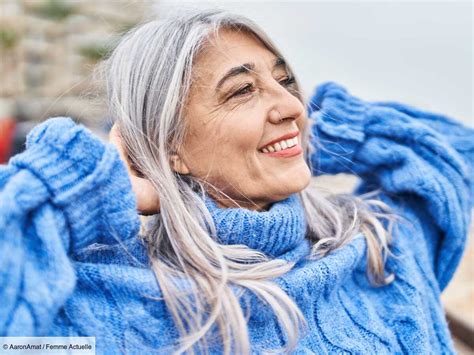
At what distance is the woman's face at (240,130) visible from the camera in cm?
132

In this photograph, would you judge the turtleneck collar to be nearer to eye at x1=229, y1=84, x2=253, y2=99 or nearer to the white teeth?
the white teeth

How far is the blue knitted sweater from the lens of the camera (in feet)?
3.06

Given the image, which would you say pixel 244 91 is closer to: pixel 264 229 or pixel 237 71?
Result: pixel 237 71

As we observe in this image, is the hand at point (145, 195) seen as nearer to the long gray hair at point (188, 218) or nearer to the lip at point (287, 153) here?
the long gray hair at point (188, 218)

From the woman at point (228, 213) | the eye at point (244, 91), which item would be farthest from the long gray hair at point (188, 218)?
the eye at point (244, 91)

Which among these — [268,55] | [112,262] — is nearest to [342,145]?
[268,55]

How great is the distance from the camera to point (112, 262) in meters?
1.14

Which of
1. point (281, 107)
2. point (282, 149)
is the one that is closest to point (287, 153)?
point (282, 149)

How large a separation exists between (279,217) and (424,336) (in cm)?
48

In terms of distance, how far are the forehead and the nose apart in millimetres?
79

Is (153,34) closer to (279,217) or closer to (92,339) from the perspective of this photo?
(279,217)

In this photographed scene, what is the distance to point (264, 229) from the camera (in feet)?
4.09

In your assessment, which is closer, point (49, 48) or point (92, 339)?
point (92, 339)

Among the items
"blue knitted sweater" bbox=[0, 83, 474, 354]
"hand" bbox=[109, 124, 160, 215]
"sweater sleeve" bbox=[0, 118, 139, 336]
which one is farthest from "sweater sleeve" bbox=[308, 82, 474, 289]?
"sweater sleeve" bbox=[0, 118, 139, 336]
